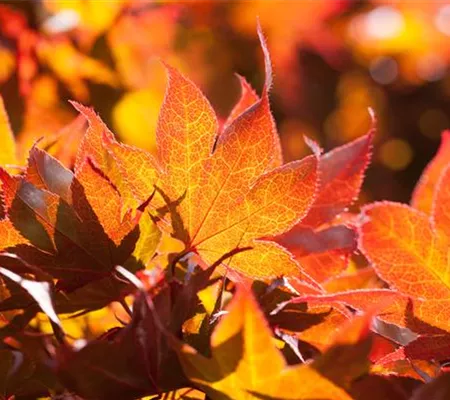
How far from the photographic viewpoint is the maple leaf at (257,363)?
0.47 meters

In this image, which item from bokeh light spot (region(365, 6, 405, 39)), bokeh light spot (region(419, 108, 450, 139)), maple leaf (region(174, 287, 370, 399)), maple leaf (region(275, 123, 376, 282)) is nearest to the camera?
maple leaf (region(174, 287, 370, 399))

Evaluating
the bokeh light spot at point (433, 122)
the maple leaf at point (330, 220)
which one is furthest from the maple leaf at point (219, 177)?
the bokeh light spot at point (433, 122)

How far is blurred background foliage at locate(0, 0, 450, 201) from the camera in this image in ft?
4.84

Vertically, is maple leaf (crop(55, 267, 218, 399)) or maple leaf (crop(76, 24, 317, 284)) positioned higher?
maple leaf (crop(76, 24, 317, 284))

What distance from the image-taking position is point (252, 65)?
235 centimetres

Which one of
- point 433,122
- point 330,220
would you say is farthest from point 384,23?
point 330,220

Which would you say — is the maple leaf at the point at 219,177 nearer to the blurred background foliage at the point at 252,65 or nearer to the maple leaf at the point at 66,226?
the maple leaf at the point at 66,226

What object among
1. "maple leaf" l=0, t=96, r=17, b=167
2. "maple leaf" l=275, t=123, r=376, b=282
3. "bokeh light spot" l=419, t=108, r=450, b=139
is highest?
"maple leaf" l=0, t=96, r=17, b=167

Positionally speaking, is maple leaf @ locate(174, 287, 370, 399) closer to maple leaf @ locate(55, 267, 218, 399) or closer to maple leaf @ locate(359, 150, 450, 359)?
maple leaf @ locate(55, 267, 218, 399)

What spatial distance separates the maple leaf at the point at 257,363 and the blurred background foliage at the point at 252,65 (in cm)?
47

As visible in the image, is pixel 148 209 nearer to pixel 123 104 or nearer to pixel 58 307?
pixel 58 307

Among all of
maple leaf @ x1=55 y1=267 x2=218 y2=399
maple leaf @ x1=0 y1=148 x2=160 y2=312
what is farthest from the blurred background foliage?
maple leaf @ x1=55 y1=267 x2=218 y2=399

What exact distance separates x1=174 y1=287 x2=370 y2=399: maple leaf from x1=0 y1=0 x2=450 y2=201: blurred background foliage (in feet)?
1.54

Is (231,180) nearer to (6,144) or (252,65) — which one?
(6,144)
